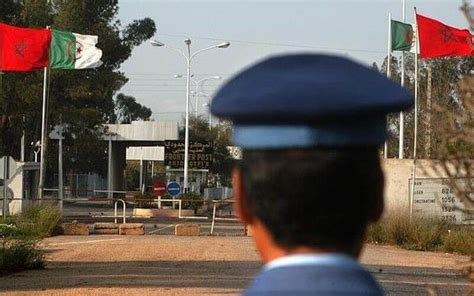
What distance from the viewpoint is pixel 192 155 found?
57344mm

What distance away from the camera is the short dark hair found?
6.21 feet

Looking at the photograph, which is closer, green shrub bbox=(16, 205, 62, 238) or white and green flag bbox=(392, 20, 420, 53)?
green shrub bbox=(16, 205, 62, 238)

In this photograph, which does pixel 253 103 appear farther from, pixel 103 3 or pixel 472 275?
pixel 103 3

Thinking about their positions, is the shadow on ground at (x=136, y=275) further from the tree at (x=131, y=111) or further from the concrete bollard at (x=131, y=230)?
the tree at (x=131, y=111)

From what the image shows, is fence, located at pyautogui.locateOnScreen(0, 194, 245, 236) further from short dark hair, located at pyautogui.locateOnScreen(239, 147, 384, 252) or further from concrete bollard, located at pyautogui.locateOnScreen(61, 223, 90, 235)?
short dark hair, located at pyautogui.locateOnScreen(239, 147, 384, 252)

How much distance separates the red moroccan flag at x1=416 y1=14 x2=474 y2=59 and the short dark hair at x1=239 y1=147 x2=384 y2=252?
2873cm

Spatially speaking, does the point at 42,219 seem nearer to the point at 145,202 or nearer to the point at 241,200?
the point at 145,202

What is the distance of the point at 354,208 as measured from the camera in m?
1.94

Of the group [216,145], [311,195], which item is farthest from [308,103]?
[216,145]

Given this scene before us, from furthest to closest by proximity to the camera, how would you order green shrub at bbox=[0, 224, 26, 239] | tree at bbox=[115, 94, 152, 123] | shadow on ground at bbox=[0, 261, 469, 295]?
tree at bbox=[115, 94, 152, 123], green shrub at bbox=[0, 224, 26, 239], shadow on ground at bbox=[0, 261, 469, 295]

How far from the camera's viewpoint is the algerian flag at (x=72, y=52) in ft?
111

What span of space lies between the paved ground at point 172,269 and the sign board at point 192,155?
1125 inches

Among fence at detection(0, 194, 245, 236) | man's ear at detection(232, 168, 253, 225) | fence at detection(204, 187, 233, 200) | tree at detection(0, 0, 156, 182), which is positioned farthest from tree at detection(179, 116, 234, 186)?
man's ear at detection(232, 168, 253, 225)

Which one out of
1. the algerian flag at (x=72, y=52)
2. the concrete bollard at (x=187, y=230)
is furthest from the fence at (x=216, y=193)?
the concrete bollard at (x=187, y=230)
